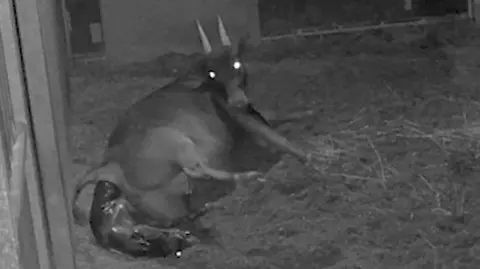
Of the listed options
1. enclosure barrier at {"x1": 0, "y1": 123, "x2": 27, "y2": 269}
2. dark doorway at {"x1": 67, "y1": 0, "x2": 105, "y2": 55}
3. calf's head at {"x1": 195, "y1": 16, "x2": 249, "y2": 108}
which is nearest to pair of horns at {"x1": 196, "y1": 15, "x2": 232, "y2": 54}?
calf's head at {"x1": 195, "y1": 16, "x2": 249, "y2": 108}

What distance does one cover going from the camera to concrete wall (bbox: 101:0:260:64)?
1405mm

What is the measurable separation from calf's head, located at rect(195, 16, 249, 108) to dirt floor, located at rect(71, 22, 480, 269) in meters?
0.03

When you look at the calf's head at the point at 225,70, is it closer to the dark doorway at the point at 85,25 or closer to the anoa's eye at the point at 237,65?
the anoa's eye at the point at 237,65

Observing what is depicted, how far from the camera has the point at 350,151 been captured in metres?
1.47

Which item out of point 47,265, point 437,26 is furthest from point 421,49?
point 47,265

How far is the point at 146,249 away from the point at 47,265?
0.23m

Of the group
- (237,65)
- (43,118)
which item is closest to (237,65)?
(237,65)

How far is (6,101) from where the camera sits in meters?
1.34

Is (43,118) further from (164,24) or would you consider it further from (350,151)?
(350,151)

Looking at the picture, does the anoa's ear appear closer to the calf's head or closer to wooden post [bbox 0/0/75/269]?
the calf's head

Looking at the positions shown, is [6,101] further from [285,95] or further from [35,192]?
[285,95]

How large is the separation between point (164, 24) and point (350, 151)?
468 mm

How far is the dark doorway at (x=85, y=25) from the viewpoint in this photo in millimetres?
1396

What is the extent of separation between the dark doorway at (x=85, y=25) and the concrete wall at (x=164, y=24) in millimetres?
14
